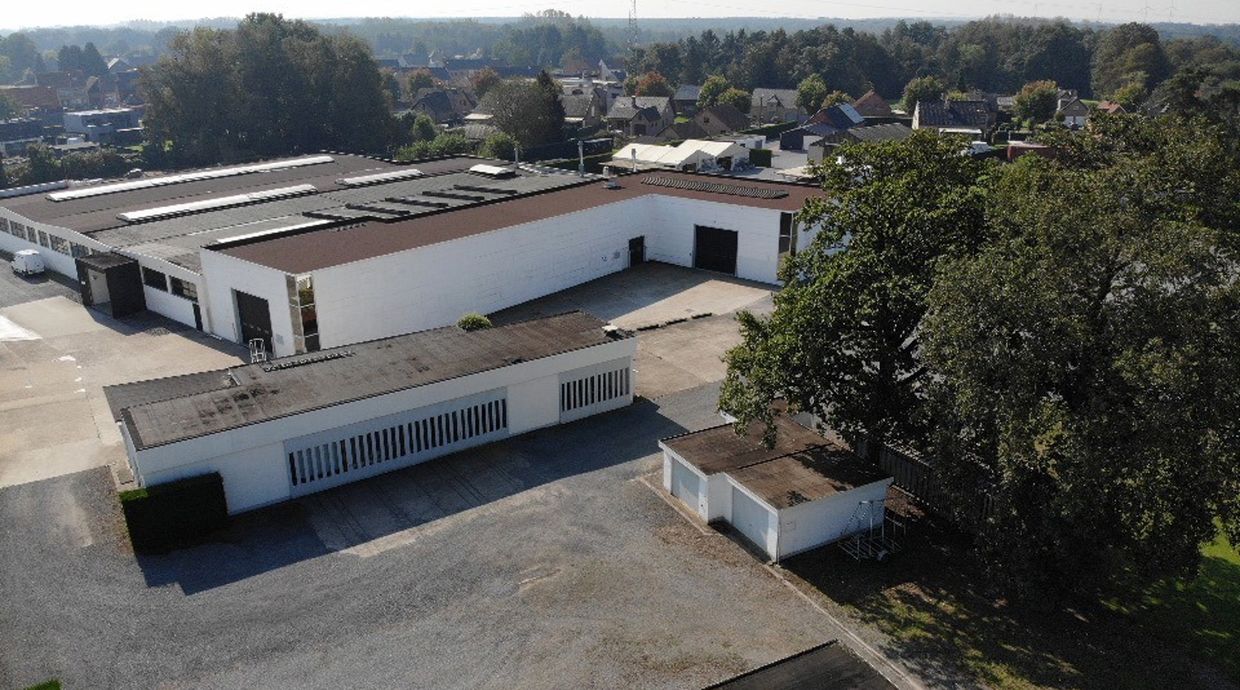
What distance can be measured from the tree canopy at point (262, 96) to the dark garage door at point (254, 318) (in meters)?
66.5

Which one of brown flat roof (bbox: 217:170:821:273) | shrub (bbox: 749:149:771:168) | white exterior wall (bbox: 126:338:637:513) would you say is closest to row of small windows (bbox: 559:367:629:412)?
white exterior wall (bbox: 126:338:637:513)

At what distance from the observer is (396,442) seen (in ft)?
94.7

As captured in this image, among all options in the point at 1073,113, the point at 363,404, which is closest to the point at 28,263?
the point at 363,404

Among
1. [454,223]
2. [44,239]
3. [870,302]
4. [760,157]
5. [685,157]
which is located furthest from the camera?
[760,157]

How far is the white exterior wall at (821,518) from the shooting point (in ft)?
78.0

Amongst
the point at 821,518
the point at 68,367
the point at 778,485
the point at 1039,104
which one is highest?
the point at 1039,104

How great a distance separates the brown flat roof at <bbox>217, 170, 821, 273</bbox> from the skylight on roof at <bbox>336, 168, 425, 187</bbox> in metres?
13.4

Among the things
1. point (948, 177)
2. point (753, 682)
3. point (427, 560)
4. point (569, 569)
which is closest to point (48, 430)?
point (427, 560)

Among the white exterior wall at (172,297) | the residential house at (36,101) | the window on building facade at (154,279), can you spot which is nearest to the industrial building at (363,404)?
the white exterior wall at (172,297)

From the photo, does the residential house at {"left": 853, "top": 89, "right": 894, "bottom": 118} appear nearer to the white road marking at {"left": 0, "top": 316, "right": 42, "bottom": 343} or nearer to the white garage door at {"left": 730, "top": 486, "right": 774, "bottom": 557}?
the white road marking at {"left": 0, "top": 316, "right": 42, "bottom": 343}

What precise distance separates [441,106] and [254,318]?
424 ft

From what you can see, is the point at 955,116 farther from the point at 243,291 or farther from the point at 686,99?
the point at 243,291

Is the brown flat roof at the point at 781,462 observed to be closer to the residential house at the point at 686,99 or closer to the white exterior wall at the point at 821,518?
the white exterior wall at the point at 821,518

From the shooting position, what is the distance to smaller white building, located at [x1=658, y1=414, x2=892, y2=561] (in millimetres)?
24016
